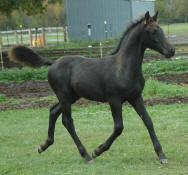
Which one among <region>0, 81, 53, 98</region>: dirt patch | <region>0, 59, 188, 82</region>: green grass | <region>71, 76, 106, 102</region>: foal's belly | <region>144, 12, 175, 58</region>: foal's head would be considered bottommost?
<region>0, 81, 53, 98</region>: dirt patch

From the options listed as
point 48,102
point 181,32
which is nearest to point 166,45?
point 48,102

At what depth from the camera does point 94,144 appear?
840cm

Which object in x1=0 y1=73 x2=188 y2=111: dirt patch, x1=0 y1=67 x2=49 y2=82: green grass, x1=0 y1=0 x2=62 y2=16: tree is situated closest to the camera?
x1=0 y1=73 x2=188 y2=111: dirt patch

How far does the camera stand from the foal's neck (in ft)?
22.5

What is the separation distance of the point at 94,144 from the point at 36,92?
6.68m

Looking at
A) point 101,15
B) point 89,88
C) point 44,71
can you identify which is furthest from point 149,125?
point 101,15

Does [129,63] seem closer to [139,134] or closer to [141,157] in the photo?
[141,157]

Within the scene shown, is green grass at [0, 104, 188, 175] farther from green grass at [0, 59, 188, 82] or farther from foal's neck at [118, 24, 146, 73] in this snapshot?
green grass at [0, 59, 188, 82]

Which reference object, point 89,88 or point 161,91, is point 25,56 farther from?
point 161,91

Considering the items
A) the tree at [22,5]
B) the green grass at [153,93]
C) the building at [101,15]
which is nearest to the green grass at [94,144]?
the green grass at [153,93]

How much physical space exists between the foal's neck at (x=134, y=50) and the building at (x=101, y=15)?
91.3 feet

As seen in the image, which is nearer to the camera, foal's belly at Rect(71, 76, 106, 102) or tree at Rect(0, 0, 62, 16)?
foal's belly at Rect(71, 76, 106, 102)

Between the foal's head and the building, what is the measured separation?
27997 mm

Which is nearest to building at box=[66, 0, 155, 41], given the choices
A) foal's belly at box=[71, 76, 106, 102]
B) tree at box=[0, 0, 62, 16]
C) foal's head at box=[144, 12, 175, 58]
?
tree at box=[0, 0, 62, 16]
